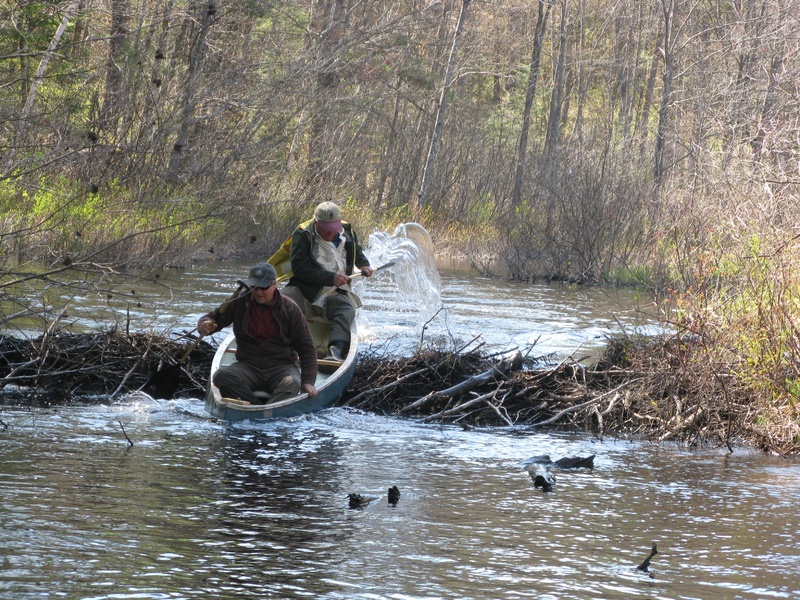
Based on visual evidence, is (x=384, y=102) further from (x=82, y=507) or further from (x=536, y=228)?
(x=82, y=507)

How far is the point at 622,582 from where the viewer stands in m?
6.00

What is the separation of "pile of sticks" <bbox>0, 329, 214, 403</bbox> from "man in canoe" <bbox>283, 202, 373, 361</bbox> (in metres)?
1.46

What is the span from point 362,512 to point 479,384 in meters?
3.83

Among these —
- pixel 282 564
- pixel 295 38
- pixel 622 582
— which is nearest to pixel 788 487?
pixel 622 582

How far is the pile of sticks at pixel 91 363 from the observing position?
35.0ft

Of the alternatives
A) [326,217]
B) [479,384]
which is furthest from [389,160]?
[479,384]

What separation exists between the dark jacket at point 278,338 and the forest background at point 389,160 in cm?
91

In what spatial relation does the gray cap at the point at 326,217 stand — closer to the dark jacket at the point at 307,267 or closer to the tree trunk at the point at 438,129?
the dark jacket at the point at 307,267

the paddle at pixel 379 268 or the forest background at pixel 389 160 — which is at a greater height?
the forest background at pixel 389 160

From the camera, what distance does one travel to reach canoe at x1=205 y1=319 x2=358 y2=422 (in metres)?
9.68

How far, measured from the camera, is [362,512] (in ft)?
23.7

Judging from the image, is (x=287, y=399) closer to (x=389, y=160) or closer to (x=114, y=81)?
(x=114, y=81)

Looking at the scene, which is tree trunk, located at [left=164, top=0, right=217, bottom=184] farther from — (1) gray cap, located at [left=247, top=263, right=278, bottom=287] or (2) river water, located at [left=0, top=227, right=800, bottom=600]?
(1) gray cap, located at [left=247, top=263, right=278, bottom=287]

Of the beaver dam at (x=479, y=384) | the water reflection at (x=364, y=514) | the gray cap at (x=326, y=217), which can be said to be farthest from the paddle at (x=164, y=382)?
the gray cap at (x=326, y=217)
